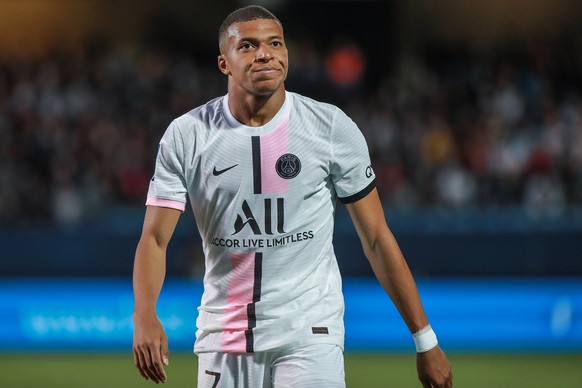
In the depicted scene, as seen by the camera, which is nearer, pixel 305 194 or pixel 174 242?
pixel 305 194

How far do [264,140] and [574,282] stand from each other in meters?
7.61

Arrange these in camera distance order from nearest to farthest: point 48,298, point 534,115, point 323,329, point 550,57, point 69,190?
point 323,329 → point 48,298 → point 69,190 → point 534,115 → point 550,57

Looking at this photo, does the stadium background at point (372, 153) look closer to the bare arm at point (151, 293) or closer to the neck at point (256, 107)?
the neck at point (256, 107)

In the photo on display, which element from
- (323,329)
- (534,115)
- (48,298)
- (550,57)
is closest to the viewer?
(323,329)

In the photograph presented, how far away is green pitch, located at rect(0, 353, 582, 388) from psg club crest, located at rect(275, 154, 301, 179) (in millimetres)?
5206

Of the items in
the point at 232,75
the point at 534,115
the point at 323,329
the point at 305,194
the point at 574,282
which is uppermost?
the point at 534,115

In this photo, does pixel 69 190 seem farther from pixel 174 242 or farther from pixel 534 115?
pixel 534 115

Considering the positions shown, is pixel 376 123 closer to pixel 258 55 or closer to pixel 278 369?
pixel 258 55

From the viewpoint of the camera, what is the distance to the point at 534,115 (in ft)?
46.9

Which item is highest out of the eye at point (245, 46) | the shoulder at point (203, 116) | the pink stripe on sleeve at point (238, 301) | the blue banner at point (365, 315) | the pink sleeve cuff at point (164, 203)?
the blue banner at point (365, 315)

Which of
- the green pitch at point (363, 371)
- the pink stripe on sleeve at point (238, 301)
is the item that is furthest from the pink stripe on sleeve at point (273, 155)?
the green pitch at point (363, 371)

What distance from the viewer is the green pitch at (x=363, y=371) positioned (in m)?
9.30

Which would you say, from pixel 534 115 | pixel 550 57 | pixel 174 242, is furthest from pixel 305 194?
pixel 550 57

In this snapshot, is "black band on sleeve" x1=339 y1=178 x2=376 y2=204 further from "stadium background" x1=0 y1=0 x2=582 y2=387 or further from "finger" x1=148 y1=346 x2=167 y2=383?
"stadium background" x1=0 y1=0 x2=582 y2=387
